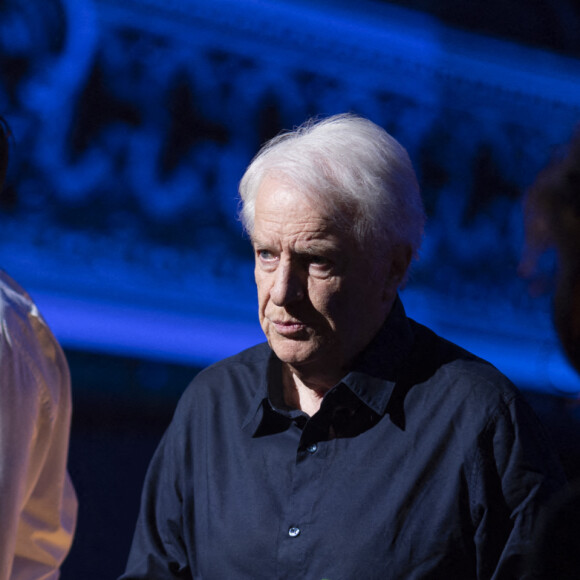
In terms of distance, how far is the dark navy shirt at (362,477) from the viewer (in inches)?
60.3

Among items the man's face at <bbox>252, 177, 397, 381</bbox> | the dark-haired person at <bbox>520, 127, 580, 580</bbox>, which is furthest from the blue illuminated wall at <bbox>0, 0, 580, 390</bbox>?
the dark-haired person at <bbox>520, 127, 580, 580</bbox>

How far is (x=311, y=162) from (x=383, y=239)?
0.66ft

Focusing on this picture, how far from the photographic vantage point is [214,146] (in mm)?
3055

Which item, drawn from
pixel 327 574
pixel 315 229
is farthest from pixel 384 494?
pixel 315 229

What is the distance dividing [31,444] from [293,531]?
51 cm

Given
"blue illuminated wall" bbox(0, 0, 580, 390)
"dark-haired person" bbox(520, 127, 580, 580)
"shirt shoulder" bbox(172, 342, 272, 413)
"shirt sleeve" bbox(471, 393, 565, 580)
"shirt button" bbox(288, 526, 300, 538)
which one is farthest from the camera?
"blue illuminated wall" bbox(0, 0, 580, 390)

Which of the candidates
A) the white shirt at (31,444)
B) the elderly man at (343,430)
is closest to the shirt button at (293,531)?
the elderly man at (343,430)

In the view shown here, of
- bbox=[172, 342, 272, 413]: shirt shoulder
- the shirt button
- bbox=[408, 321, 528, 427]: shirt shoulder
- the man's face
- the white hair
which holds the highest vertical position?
the white hair

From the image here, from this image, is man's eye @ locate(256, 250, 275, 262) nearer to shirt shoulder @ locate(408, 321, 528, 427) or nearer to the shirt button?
shirt shoulder @ locate(408, 321, 528, 427)

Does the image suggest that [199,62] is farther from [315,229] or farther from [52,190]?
[315,229]

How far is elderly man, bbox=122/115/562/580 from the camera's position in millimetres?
1540

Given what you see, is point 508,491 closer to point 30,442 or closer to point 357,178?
point 357,178

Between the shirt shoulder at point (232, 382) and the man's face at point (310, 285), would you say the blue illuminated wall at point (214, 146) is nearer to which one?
the shirt shoulder at point (232, 382)

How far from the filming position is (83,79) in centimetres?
286
